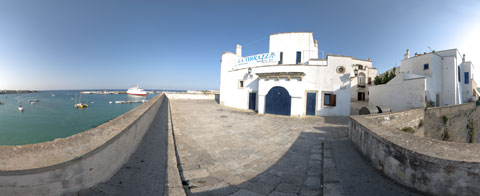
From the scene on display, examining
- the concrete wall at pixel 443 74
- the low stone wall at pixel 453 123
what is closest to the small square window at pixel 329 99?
the low stone wall at pixel 453 123

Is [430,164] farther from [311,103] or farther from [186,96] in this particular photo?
[186,96]

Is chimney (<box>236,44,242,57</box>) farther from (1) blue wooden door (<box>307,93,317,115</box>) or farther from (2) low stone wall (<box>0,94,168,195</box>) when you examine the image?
(2) low stone wall (<box>0,94,168,195</box>)

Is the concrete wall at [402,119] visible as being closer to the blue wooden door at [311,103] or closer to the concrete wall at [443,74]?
the blue wooden door at [311,103]

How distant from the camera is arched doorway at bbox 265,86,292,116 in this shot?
13.8 metres

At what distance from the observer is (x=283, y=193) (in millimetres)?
3389

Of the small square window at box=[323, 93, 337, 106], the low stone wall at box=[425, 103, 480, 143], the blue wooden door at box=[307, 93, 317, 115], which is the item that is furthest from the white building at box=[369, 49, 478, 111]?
the blue wooden door at box=[307, 93, 317, 115]

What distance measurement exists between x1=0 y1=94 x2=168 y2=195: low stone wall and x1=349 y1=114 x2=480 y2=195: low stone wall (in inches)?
206

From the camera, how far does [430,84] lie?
17.1 m

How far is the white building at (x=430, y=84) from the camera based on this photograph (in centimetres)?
1597

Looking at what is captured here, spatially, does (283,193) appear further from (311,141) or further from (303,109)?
(303,109)

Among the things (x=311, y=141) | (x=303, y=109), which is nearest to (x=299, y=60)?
(x=303, y=109)

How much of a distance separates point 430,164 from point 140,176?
510 cm

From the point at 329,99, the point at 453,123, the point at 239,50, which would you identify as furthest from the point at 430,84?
the point at 239,50

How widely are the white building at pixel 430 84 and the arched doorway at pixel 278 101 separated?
493 inches
